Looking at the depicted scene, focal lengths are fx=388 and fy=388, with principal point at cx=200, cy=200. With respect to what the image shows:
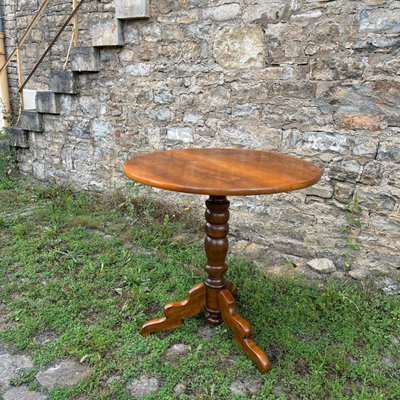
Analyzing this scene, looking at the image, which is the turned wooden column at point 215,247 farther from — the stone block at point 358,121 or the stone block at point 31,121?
the stone block at point 31,121

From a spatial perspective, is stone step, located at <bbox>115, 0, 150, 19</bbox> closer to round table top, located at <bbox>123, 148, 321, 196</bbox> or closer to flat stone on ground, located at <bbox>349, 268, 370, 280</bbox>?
round table top, located at <bbox>123, 148, 321, 196</bbox>

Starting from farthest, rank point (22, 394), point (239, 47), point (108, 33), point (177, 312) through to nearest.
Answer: point (108, 33), point (239, 47), point (177, 312), point (22, 394)

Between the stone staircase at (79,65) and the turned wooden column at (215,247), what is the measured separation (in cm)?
235

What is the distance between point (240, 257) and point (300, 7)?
6.39ft

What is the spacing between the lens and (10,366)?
2.07 meters

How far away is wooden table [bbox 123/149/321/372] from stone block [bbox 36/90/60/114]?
2.76m

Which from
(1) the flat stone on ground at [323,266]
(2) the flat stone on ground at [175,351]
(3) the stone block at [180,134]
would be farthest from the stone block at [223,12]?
(2) the flat stone on ground at [175,351]

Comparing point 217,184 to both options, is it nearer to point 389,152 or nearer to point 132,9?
point 389,152

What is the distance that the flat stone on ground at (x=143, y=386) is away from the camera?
6.23 ft

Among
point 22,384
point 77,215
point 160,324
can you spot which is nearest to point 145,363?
point 160,324

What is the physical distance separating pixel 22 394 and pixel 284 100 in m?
2.55

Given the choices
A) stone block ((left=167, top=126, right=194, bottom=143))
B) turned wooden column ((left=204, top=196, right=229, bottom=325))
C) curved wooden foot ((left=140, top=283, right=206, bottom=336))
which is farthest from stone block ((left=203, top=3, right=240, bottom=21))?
curved wooden foot ((left=140, top=283, right=206, bottom=336))

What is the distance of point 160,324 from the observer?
229cm

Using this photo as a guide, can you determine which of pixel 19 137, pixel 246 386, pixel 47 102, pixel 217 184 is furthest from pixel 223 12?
pixel 19 137
